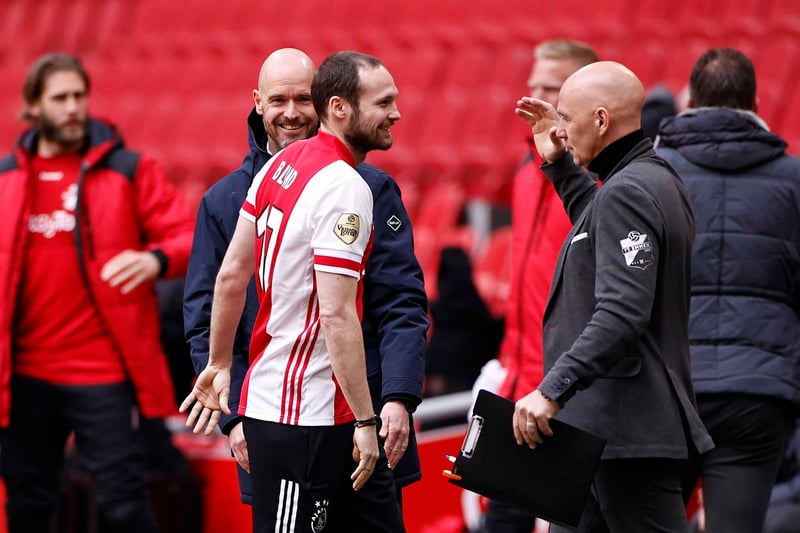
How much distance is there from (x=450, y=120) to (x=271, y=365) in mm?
7273

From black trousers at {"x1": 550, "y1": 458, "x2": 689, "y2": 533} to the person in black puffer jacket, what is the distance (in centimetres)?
48

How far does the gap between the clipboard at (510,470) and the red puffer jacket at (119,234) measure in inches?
72.5

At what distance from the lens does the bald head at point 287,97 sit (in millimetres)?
3195

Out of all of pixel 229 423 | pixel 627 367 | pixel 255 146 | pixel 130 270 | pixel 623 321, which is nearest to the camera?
pixel 623 321

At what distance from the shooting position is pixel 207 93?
11914 mm

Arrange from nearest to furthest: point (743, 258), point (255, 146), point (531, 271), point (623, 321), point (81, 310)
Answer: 1. point (623, 321)
2. point (255, 146)
3. point (743, 258)
4. point (531, 271)
5. point (81, 310)

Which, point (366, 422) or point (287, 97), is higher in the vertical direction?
point (287, 97)

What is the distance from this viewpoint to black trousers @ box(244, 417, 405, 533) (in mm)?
2865

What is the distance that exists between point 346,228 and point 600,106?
2.15 feet

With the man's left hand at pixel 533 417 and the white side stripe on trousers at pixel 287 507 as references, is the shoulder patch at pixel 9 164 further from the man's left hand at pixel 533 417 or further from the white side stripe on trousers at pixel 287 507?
the man's left hand at pixel 533 417

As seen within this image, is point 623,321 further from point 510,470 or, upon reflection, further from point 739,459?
point 739,459

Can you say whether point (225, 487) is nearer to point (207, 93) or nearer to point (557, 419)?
point (557, 419)

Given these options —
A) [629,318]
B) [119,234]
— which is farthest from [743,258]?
[119,234]

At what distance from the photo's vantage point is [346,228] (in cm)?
278
